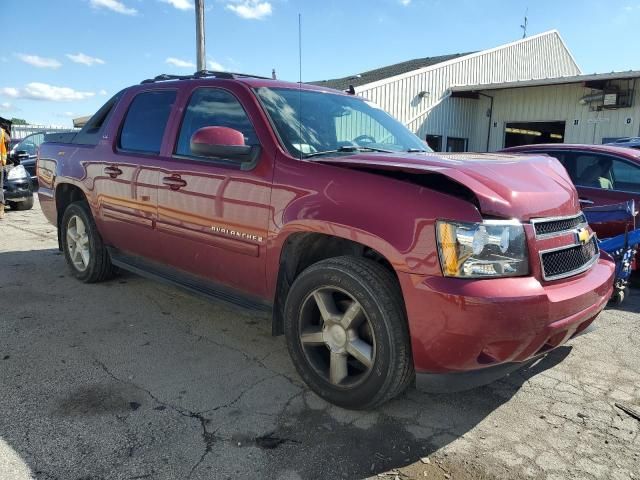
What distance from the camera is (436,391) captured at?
2.53 m

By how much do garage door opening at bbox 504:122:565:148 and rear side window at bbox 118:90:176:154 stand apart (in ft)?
50.0

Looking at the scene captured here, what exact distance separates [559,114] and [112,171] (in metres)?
15.1

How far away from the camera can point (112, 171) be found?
457 centimetres

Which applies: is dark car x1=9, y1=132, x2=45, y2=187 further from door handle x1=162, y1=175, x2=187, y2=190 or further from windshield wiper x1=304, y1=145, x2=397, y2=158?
windshield wiper x1=304, y1=145, x2=397, y2=158

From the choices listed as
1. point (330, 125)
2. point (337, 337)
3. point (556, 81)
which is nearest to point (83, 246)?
point (330, 125)

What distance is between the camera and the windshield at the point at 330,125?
335 cm

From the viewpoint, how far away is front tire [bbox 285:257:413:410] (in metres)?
2.61

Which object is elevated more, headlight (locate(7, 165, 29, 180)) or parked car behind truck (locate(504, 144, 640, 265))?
parked car behind truck (locate(504, 144, 640, 265))

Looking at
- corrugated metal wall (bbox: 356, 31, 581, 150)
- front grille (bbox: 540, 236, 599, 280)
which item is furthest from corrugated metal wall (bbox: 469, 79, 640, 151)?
front grille (bbox: 540, 236, 599, 280)

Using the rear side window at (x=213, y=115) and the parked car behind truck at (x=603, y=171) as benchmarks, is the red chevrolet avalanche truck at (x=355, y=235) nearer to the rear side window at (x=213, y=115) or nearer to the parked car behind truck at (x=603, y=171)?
the rear side window at (x=213, y=115)

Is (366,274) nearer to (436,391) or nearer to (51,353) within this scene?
(436,391)

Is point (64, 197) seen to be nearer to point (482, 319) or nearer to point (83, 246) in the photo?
point (83, 246)

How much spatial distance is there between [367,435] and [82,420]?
1.53 m

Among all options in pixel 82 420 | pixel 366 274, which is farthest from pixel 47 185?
pixel 366 274
